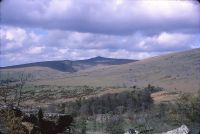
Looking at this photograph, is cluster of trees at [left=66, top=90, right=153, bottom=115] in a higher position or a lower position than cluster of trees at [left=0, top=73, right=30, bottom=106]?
lower

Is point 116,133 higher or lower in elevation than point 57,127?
lower

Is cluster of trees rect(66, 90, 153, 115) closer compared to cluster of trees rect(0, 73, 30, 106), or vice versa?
cluster of trees rect(0, 73, 30, 106)

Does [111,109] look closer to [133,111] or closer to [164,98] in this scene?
[133,111]

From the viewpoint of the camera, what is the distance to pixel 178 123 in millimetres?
57500

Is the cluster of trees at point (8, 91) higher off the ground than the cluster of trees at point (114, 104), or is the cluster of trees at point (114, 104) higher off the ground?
the cluster of trees at point (8, 91)

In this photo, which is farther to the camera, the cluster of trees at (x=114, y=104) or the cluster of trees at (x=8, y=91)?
the cluster of trees at (x=114, y=104)

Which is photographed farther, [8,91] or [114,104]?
[114,104]

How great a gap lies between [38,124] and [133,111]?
91.7m

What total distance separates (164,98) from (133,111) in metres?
32.6

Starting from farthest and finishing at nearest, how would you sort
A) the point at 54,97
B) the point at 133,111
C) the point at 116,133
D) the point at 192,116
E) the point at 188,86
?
the point at 188,86 < the point at 54,97 < the point at 133,111 < the point at 116,133 < the point at 192,116

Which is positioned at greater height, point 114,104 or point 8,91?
point 8,91

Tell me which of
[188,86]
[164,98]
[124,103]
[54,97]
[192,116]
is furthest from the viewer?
[188,86]

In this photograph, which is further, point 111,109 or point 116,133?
point 111,109

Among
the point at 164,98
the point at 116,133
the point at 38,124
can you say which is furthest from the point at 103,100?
the point at 38,124
